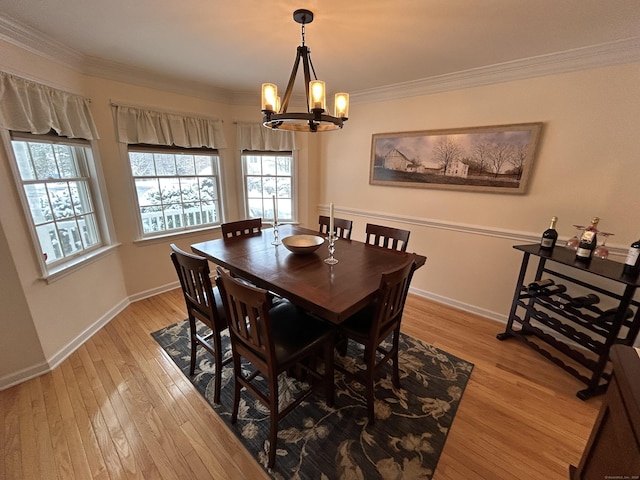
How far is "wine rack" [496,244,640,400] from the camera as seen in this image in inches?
67.9

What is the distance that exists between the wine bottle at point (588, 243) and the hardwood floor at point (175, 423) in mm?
947

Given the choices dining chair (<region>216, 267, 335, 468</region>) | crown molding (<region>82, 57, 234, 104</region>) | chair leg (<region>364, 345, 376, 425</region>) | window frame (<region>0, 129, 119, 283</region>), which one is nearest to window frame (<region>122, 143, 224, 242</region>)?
window frame (<region>0, 129, 119, 283</region>)

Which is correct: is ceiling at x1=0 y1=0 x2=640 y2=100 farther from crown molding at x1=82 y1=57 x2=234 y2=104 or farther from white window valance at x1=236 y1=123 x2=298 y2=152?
white window valance at x1=236 y1=123 x2=298 y2=152

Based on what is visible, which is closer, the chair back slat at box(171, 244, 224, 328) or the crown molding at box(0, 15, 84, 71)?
the chair back slat at box(171, 244, 224, 328)

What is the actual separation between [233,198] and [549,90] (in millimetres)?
3595

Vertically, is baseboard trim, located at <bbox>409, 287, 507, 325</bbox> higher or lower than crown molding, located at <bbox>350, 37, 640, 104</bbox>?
lower

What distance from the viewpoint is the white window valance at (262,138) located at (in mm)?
3498

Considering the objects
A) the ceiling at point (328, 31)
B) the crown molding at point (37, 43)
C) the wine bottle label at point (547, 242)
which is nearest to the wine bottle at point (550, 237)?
the wine bottle label at point (547, 242)

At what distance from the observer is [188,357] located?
2.16m

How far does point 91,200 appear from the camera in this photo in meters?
2.56

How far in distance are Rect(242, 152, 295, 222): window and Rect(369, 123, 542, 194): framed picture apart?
1283 millimetres

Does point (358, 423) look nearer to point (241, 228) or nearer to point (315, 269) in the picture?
point (315, 269)

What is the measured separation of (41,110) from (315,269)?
2410 millimetres

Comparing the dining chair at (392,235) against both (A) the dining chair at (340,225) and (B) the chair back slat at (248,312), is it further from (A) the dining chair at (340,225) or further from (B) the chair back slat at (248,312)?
(B) the chair back slat at (248,312)
